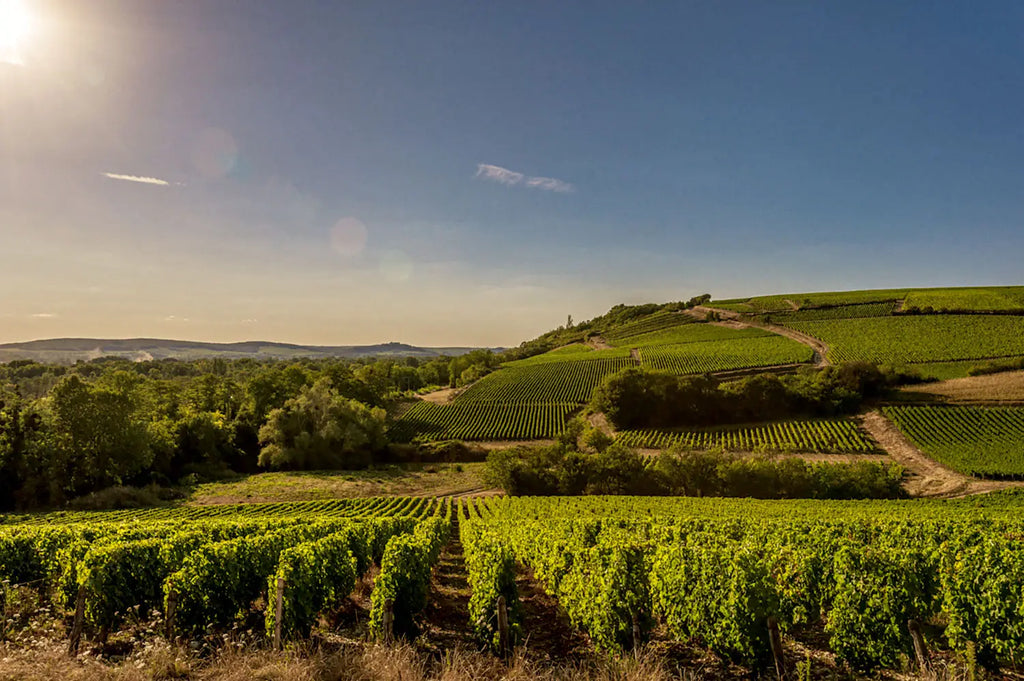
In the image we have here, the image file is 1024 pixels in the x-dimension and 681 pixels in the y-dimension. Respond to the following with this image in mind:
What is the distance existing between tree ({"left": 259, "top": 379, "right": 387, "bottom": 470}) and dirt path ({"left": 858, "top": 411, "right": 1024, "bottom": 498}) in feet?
222

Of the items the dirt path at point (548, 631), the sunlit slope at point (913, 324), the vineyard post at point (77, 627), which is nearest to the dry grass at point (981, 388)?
the sunlit slope at point (913, 324)

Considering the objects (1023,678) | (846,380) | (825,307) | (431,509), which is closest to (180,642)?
(1023,678)

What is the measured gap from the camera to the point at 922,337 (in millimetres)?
100188

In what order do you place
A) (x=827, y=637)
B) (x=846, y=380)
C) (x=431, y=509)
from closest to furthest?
(x=827, y=637) < (x=431, y=509) < (x=846, y=380)

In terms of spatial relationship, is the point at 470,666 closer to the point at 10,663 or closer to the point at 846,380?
the point at 10,663

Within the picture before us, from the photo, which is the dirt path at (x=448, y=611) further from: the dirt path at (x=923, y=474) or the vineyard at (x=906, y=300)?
the vineyard at (x=906, y=300)

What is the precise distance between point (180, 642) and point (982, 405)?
9406cm

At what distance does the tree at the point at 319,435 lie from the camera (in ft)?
221

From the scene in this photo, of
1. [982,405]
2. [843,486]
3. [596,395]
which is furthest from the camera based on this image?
[596,395]

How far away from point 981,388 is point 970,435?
2174 cm

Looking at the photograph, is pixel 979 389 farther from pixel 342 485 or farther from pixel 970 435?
pixel 342 485

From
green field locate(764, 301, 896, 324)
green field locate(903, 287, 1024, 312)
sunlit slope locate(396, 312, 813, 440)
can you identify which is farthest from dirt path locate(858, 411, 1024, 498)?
green field locate(903, 287, 1024, 312)

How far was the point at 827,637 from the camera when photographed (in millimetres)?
10516

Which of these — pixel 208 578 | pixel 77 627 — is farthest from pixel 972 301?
pixel 77 627
